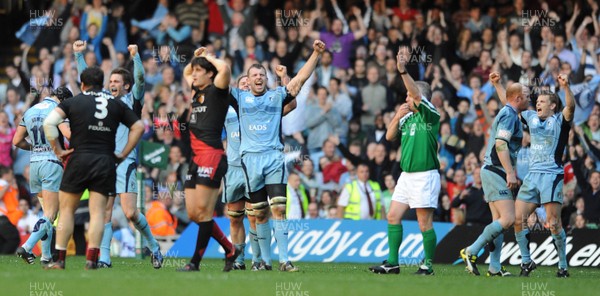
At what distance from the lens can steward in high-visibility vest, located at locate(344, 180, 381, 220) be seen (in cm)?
2219

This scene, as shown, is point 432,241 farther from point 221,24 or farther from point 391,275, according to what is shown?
point 221,24

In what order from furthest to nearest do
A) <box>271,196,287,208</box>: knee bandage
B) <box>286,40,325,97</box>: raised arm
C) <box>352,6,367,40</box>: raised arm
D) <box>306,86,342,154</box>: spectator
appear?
<box>352,6,367,40</box>: raised arm, <box>306,86,342,154</box>: spectator, <box>271,196,287,208</box>: knee bandage, <box>286,40,325,97</box>: raised arm

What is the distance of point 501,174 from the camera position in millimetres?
15766

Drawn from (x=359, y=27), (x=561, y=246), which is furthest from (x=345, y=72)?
(x=561, y=246)

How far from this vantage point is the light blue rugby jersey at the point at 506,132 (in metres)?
15.5

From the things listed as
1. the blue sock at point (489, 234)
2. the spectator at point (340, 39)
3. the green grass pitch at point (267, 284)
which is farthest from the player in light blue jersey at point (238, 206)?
the spectator at point (340, 39)

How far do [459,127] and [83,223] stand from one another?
7.68m

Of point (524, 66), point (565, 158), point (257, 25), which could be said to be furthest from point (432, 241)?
point (257, 25)

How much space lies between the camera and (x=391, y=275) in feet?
49.0

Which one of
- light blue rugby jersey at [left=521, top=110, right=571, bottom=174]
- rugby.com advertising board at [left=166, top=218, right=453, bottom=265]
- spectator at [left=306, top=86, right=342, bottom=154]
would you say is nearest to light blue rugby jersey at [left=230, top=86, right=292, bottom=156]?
light blue rugby jersey at [left=521, top=110, right=571, bottom=174]

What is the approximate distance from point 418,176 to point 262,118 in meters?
2.22

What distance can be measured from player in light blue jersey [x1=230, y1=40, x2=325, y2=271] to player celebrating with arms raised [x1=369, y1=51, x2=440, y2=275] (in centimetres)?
141

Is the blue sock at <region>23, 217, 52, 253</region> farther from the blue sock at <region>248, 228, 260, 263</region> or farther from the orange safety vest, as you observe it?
the orange safety vest

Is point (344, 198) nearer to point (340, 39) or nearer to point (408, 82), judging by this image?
point (340, 39)
